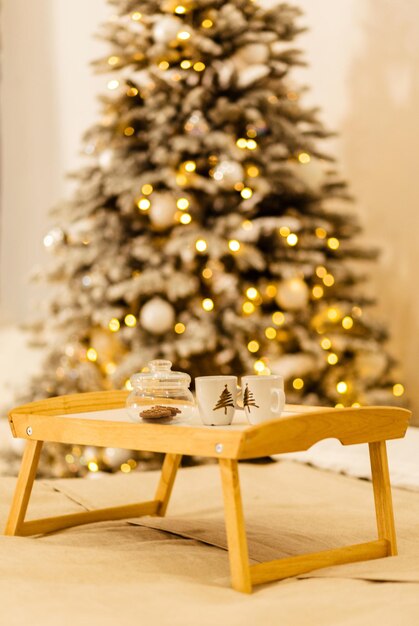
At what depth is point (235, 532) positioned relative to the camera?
1240 mm

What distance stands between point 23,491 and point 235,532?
0.51 meters

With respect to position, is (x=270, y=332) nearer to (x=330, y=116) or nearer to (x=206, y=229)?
(x=206, y=229)

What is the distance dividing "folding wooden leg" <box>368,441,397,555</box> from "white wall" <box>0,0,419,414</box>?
220 cm

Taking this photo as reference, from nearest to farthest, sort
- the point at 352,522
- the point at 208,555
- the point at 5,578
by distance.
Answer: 1. the point at 5,578
2. the point at 208,555
3. the point at 352,522

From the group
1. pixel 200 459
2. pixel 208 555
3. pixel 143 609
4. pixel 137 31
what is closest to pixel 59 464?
pixel 200 459

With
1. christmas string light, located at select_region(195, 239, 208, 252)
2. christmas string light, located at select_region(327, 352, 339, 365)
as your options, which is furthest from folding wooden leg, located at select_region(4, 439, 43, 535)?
christmas string light, located at select_region(327, 352, 339, 365)

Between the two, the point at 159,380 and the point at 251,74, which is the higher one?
the point at 251,74

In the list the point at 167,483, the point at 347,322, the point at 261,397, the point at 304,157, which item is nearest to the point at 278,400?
the point at 261,397

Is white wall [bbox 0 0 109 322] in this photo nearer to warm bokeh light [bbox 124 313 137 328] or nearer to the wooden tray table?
warm bokeh light [bbox 124 313 137 328]

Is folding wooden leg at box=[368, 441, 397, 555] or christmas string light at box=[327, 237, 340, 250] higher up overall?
christmas string light at box=[327, 237, 340, 250]

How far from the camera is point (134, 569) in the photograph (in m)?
1.34

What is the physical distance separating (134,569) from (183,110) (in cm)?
193

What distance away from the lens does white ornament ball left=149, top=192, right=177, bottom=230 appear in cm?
293

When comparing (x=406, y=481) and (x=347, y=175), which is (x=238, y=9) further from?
(x=406, y=481)
